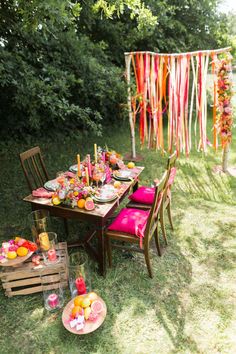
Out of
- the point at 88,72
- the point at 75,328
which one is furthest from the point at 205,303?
the point at 88,72

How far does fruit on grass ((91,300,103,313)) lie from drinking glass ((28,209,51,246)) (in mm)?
967

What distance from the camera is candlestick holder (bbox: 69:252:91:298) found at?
9.77 ft

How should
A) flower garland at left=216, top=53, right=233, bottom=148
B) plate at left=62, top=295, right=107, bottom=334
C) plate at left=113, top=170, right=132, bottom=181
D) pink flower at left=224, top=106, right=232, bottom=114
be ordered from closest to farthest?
plate at left=62, top=295, right=107, bottom=334 → plate at left=113, top=170, right=132, bottom=181 → flower garland at left=216, top=53, right=233, bottom=148 → pink flower at left=224, top=106, right=232, bottom=114

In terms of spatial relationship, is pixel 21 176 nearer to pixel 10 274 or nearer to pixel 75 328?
pixel 10 274

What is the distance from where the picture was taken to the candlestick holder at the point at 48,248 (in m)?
3.17

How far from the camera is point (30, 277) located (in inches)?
125

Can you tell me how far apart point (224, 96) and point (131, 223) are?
3.19m

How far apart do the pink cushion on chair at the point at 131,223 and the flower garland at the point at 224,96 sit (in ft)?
8.97

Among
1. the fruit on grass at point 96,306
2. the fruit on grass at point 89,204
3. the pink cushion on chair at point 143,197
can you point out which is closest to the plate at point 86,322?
the fruit on grass at point 96,306

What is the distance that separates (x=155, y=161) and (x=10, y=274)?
4.36m

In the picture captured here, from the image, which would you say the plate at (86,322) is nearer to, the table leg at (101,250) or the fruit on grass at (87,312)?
the fruit on grass at (87,312)

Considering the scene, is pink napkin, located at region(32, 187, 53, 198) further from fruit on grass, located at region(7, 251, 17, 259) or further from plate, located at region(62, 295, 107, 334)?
plate, located at region(62, 295, 107, 334)

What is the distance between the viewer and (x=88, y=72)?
597 cm

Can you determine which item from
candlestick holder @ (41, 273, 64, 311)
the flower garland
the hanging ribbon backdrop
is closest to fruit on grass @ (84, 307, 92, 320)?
candlestick holder @ (41, 273, 64, 311)
